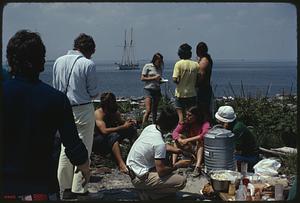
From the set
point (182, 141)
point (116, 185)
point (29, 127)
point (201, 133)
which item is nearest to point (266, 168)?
point (201, 133)

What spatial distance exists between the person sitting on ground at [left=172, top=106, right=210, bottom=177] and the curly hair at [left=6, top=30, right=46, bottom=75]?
312cm

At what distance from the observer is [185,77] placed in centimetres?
646

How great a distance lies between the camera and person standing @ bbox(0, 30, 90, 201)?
227 cm

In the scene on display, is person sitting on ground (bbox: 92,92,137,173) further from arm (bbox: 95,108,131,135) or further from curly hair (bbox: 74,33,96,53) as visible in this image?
curly hair (bbox: 74,33,96,53)

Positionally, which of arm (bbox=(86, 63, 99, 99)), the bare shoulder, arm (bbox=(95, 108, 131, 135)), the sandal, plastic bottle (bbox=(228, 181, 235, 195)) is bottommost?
the sandal

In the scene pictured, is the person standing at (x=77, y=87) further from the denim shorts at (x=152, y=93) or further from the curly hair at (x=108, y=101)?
the denim shorts at (x=152, y=93)

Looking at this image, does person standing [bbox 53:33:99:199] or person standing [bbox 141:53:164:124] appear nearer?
person standing [bbox 53:33:99:199]

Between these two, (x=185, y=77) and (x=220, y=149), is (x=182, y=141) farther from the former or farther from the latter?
(x=185, y=77)

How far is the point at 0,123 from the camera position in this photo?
2240mm

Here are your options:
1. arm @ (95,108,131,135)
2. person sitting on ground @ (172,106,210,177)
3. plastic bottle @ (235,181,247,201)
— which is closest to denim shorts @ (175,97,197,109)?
person sitting on ground @ (172,106,210,177)

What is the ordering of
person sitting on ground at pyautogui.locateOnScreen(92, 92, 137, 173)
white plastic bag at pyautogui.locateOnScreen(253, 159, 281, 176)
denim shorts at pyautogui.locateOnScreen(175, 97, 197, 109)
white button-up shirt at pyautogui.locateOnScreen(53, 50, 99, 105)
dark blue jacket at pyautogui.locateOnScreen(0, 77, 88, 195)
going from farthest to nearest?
1. denim shorts at pyautogui.locateOnScreen(175, 97, 197, 109)
2. person sitting on ground at pyautogui.locateOnScreen(92, 92, 137, 173)
3. white plastic bag at pyautogui.locateOnScreen(253, 159, 281, 176)
4. white button-up shirt at pyautogui.locateOnScreen(53, 50, 99, 105)
5. dark blue jacket at pyautogui.locateOnScreen(0, 77, 88, 195)

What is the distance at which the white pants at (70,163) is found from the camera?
4.29 meters

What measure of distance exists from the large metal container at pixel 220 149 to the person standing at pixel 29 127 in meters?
2.91

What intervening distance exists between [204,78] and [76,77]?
2.70 m
